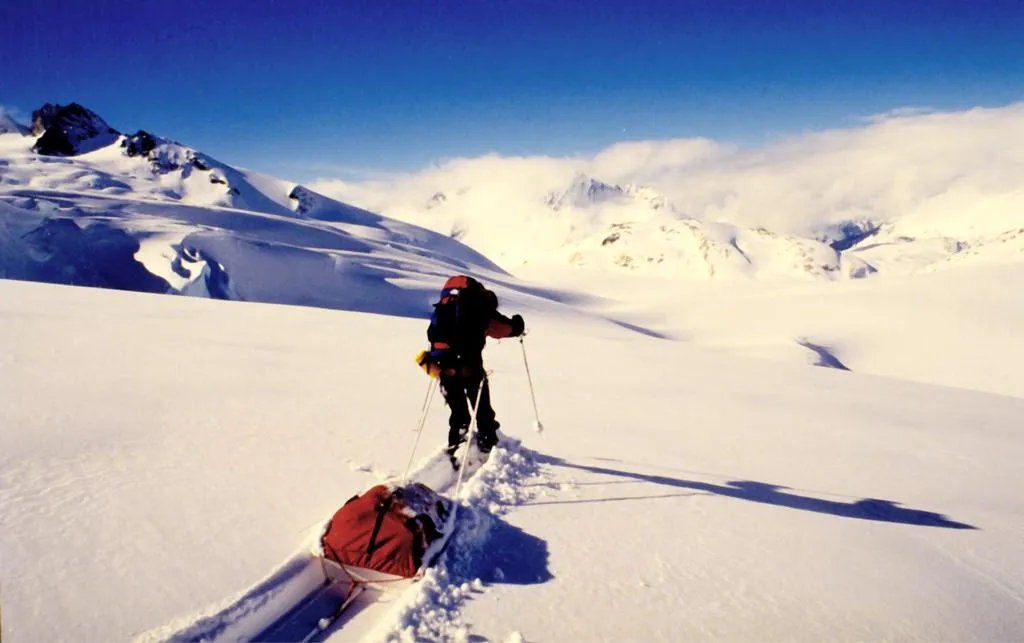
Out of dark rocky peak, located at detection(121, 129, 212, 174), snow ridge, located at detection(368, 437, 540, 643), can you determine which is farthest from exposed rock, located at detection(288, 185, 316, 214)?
snow ridge, located at detection(368, 437, 540, 643)

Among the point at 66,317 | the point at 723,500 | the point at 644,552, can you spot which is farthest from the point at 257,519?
the point at 66,317

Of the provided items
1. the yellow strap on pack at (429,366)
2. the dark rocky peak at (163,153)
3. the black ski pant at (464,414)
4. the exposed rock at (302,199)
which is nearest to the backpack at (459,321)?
the yellow strap on pack at (429,366)

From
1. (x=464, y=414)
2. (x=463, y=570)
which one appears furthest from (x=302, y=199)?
(x=463, y=570)

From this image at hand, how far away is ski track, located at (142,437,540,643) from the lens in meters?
2.86

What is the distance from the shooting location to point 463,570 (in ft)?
12.0

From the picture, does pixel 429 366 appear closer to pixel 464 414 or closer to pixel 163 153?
pixel 464 414

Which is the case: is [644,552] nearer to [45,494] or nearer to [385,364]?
[45,494]

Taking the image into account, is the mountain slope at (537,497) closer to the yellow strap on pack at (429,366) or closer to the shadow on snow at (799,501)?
the shadow on snow at (799,501)

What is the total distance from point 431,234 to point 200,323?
206 feet

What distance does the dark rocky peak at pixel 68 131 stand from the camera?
8219 centimetres

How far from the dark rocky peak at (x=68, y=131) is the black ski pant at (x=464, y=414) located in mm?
99647

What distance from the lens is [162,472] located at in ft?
14.8

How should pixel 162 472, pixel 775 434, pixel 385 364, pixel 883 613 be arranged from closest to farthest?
1. pixel 883 613
2. pixel 162 472
3. pixel 775 434
4. pixel 385 364

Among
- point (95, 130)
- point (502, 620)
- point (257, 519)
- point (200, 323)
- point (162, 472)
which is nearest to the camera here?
point (502, 620)
